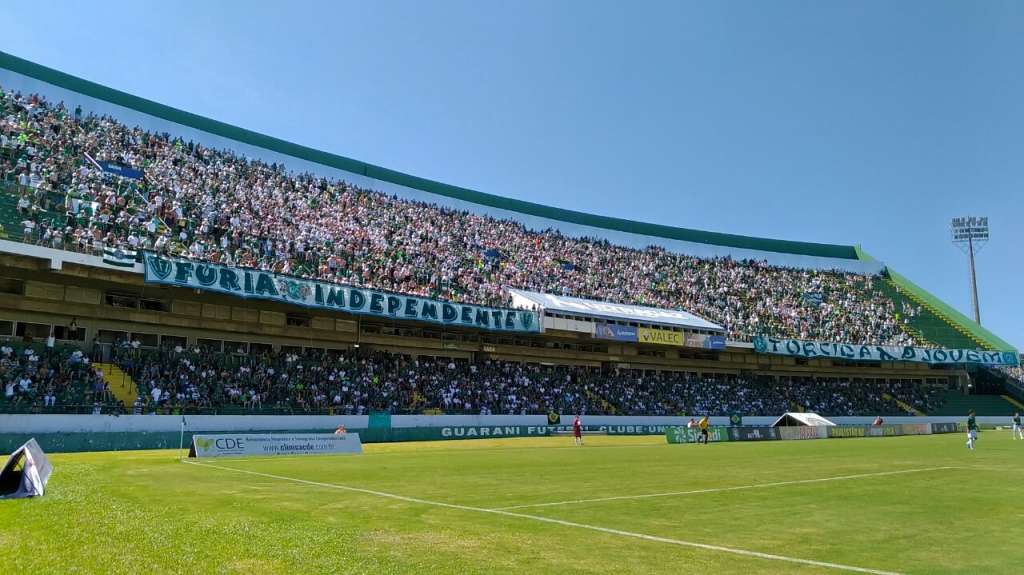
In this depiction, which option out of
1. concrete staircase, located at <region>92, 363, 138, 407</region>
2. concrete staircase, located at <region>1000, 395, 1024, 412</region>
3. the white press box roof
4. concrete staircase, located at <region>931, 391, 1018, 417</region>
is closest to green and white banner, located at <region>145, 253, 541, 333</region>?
the white press box roof

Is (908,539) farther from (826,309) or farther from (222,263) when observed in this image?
(826,309)

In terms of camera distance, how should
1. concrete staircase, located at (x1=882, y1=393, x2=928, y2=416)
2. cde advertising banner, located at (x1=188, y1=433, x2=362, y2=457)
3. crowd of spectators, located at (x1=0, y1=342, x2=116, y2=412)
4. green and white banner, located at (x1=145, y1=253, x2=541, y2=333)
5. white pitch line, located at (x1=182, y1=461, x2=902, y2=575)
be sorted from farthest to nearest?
concrete staircase, located at (x1=882, y1=393, x2=928, y2=416)
green and white banner, located at (x1=145, y1=253, x2=541, y2=333)
crowd of spectators, located at (x1=0, y1=342, x2=116, y2=412)
cde advertising banner, located at (x1=188, y1=433, x2=362, y2=457)
white pitch line, located at (x1=182, y1=461, x2=902, y2=575)

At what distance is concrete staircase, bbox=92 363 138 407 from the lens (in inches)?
1297

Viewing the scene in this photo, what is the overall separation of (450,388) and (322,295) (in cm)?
1146

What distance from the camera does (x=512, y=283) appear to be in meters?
57.3

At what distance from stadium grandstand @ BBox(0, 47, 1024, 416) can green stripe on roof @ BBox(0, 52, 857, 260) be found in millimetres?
210

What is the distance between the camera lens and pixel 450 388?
47.0 meters

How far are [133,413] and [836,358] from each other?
60294 millimetres

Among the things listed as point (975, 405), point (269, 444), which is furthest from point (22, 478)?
point (975, 405)

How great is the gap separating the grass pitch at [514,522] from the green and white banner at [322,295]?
16543 millimetres

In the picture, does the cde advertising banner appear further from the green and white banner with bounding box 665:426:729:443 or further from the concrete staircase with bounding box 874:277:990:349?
the concrete staircase with bounding box 874:277:990:349

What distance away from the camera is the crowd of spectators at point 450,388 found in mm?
35562

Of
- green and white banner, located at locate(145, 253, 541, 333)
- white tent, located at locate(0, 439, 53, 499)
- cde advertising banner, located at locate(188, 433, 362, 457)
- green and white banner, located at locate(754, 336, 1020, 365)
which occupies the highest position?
green and white banner, located at locate(145, 253, 541, 333)

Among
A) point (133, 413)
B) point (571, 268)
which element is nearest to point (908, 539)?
point (133, 413)
